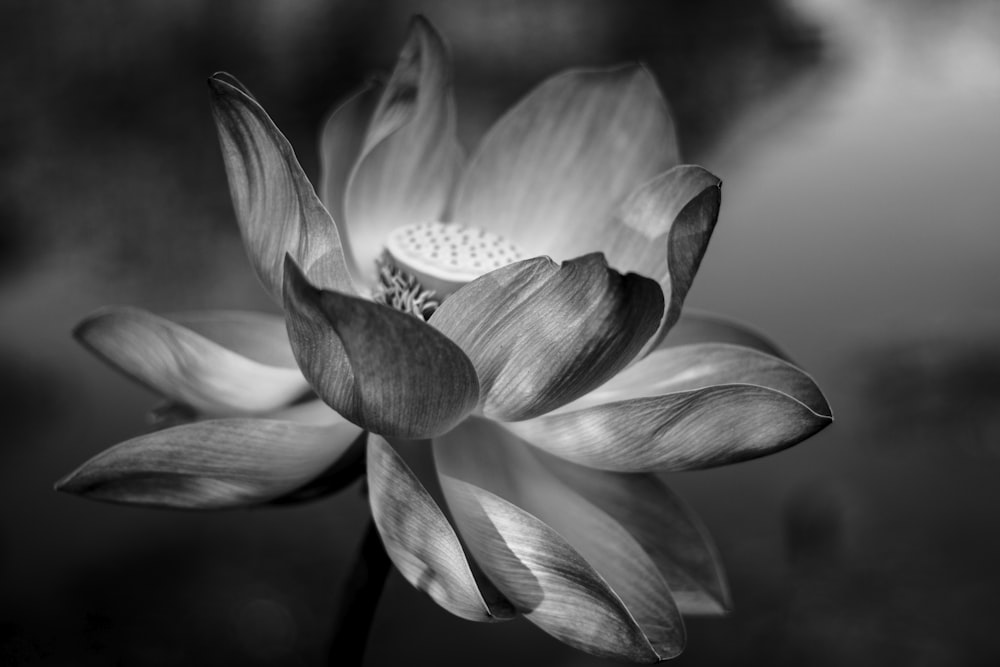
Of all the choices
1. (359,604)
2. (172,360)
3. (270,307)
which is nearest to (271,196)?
(172,360)

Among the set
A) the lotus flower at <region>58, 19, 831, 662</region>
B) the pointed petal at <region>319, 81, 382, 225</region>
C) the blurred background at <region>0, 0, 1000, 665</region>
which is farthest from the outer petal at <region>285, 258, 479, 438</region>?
the blurred background at <region>0, 0, 1000, 665</region>

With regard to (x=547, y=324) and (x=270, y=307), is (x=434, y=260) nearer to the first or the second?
(x=547, y=324)

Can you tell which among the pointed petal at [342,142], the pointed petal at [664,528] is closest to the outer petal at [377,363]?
the pointed petal at [664,528]

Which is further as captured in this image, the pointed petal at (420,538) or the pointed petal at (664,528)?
the pointed petal at (664,528)

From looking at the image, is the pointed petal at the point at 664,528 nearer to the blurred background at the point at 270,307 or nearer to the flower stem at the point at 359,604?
the flower stem at the point at 359,604

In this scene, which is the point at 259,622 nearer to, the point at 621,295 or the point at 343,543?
the point at 343,543

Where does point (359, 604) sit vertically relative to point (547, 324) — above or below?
below

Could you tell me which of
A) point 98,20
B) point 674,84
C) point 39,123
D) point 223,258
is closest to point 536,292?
point 223,258
